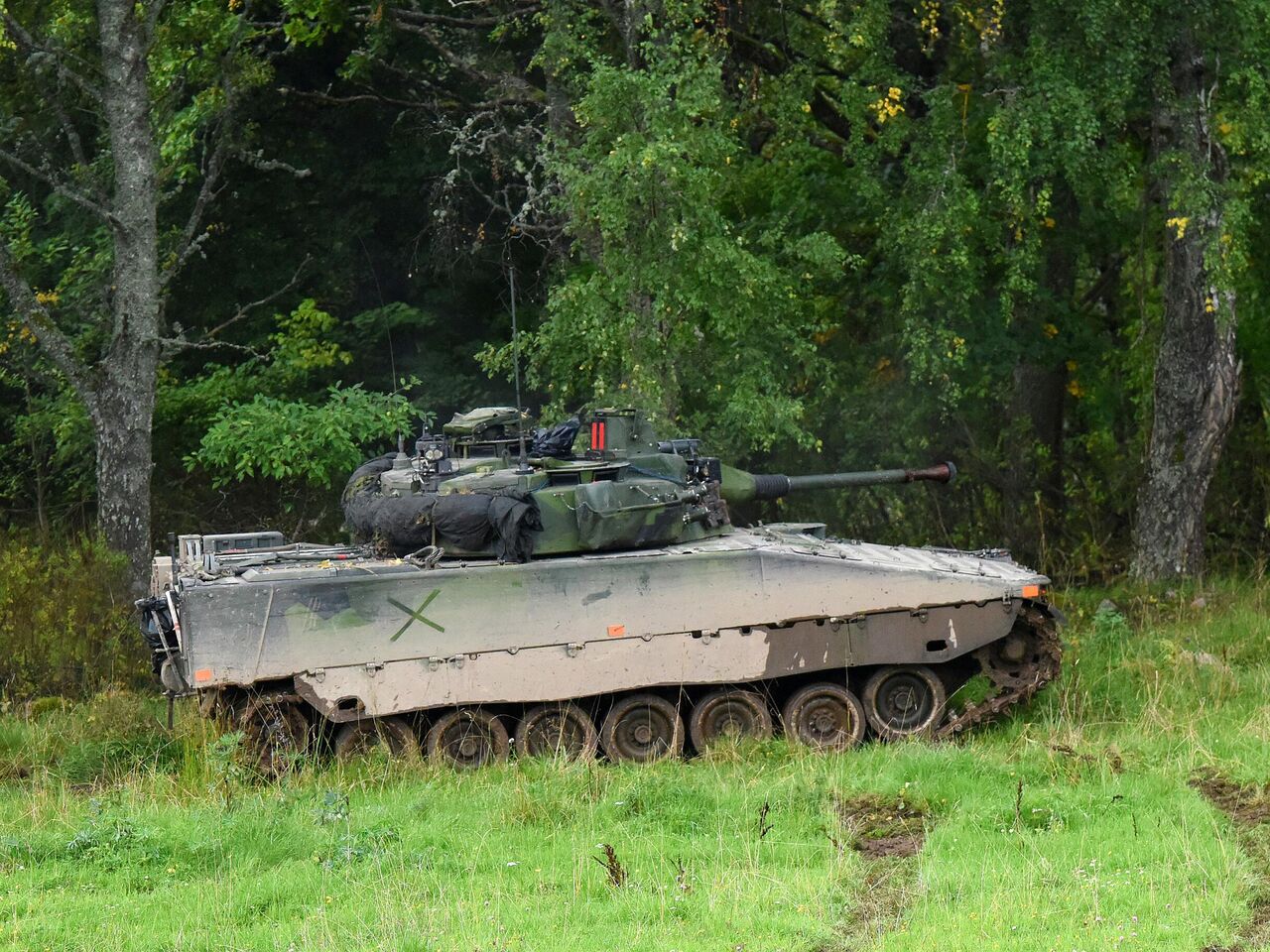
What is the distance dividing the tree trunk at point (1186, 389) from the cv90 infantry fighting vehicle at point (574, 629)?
4.68 meters

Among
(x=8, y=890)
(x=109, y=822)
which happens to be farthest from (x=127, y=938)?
(x=109, y=822)

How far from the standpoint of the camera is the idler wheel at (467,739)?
1184 cm

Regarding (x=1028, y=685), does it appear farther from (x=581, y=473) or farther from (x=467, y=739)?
(x=467, y=739)

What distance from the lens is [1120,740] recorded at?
1164cm

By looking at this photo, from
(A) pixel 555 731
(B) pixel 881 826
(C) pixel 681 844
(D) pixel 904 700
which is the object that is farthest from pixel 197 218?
(B) pixel 881 826

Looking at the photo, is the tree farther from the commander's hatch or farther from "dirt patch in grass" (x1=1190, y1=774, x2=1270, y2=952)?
"dirt patch in grass" (x1=1190, y1=774, x2=1270, y2=952)

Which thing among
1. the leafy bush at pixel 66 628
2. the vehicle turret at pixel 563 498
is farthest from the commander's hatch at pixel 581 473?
the leafy bush at pixel 66 628

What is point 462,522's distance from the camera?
1172 cm

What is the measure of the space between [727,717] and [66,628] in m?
6.03

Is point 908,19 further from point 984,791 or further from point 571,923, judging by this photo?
point 571,923

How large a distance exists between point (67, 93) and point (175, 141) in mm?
2374

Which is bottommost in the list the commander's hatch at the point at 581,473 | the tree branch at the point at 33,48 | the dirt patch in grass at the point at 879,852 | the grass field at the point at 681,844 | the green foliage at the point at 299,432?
the dirt patch in grass at the point at 879,852

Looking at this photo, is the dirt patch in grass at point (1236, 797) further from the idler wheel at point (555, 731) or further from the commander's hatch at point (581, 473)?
the commander's hatch at point (581, 473)

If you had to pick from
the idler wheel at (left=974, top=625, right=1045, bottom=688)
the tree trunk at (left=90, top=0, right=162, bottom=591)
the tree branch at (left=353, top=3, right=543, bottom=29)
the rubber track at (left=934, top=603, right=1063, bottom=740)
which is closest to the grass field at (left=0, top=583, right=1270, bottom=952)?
the rubber track at (left=934, top=603, right=1063, bottom=740)
